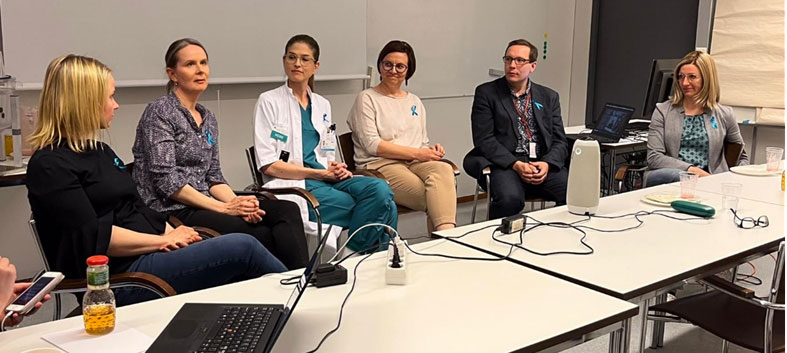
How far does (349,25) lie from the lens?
472cm

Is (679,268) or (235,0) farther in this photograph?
(235,0)

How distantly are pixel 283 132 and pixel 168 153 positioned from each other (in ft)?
2.62

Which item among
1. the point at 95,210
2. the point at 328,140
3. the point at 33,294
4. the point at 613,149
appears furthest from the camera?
the point at 613,149

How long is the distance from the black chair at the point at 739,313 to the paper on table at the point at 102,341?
1728 millimetres

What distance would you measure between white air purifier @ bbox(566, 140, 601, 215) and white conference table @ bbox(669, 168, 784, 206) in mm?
789

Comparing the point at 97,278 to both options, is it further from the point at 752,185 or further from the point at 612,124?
the point at 612,124

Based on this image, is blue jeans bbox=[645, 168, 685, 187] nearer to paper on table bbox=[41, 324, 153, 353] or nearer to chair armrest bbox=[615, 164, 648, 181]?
chair armrest bbox=[615, 164, 648, 181]

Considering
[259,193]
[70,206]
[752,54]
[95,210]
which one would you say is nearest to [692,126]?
[752,54]

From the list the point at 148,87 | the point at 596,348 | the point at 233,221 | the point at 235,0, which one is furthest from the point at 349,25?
the point at 596,348

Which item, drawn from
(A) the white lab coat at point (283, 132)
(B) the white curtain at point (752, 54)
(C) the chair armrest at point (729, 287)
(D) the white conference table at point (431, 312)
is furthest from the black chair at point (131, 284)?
(B) the white curtain at point (752, 54)

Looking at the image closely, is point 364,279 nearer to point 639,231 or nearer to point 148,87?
point 639,231

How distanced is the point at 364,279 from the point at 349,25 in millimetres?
3087

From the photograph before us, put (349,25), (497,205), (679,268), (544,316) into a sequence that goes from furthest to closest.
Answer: (349,25), (497,205), (679,268), (544,316)

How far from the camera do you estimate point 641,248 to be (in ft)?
7.34
